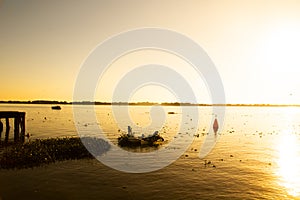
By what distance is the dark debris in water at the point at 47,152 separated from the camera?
28.6 meters

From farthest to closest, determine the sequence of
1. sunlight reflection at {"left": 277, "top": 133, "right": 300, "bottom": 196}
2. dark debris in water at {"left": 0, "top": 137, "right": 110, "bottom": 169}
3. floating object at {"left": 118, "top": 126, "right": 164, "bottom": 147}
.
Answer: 1. floating object at {"left": 118, "top": 126, "right": 164, "bottom": 147}
2. dark debris in water at {"left": 0, "top": 137, "right": 110, "bottom": 169}
3. sunlight reflection at {"left": 277, "top": 133, "right": 300, "bottom": 196}

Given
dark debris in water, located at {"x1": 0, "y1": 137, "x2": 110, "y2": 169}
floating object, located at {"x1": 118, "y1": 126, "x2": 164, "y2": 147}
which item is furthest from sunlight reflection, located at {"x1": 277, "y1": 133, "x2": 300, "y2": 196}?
dark debris in water, located at {"x1": 0, "y1": 137, "x2": 110, "y2": 169}

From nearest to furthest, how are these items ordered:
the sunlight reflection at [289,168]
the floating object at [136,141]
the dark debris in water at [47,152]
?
the sunlight reflection at [289,168], the dark debris in water at [47,152], the floating object at [136,141]

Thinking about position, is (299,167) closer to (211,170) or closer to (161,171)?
(211,170)

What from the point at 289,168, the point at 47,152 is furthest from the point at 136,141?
the point at 289,168

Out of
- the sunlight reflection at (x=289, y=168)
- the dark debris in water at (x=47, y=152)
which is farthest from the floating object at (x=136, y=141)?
the sunlight reflection at (x=289, y=168)

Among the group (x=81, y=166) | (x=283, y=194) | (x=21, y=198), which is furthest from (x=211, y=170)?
(x=21, y=198)

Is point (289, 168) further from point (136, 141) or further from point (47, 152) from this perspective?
point (47, 152)

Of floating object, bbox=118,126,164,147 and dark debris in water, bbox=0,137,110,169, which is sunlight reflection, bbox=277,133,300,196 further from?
dark debris in water, bbox=0,137,110,169

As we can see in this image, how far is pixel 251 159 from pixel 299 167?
5.91m

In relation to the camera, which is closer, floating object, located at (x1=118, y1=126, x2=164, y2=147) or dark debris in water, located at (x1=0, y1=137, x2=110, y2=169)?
dark debris in water, located at (x1=0, y1=137, x2=110, y2=169)

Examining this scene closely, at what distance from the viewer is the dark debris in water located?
2863 cm

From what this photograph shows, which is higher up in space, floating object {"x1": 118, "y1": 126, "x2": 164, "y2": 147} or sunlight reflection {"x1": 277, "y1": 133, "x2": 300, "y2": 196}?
floating object {"x1": 118, "y1": 126, "x2": 164, "y2": 147}

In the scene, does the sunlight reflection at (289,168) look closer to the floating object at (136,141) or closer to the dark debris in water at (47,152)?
the floating object at (136,141)
